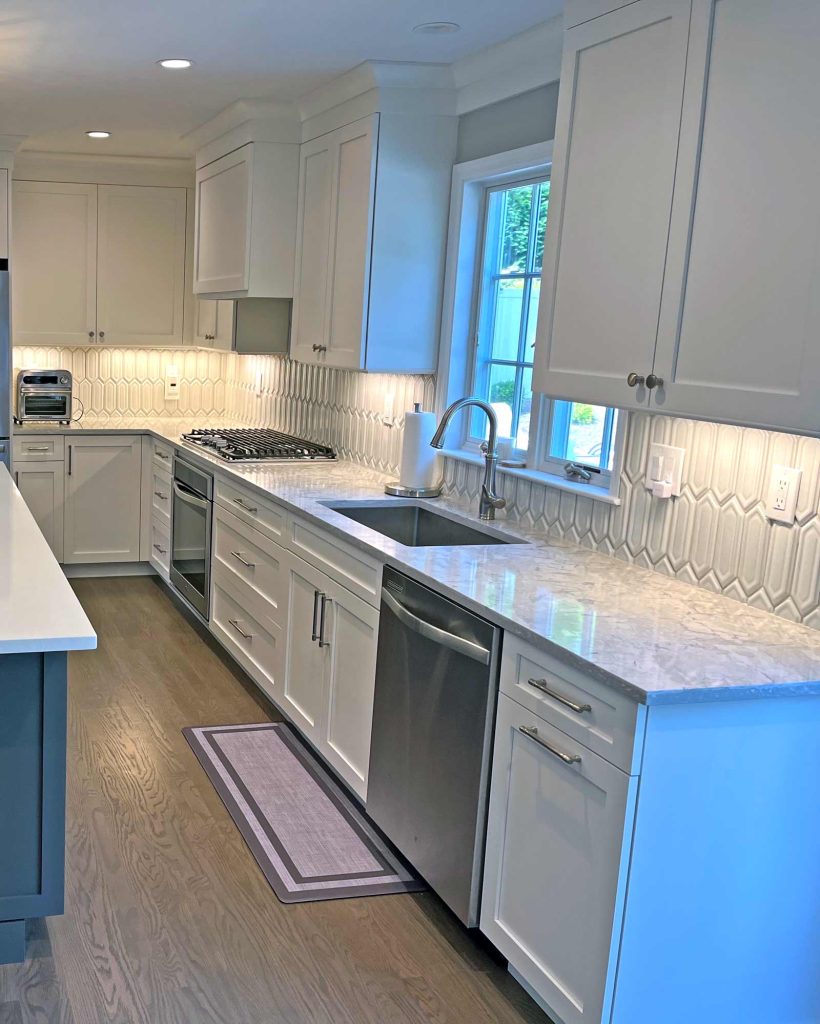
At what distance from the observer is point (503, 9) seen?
3033 mm

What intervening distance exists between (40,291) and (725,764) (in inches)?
208

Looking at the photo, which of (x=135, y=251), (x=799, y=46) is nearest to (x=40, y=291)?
(x=135, y=251)

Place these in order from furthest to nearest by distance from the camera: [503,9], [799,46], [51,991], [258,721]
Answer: [258,721] < [503,9] < [51,991] < [799,46]

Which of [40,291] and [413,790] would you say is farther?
[40,291]

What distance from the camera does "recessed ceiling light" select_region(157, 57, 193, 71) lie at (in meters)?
3.82

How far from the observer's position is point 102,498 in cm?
609

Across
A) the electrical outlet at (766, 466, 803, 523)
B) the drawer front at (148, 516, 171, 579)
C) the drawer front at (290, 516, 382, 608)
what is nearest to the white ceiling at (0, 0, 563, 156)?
the electrical outlet at (766, 466, 803, 523)

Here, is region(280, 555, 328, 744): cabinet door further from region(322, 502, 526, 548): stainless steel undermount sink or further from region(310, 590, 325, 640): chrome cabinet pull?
region(322, 502, 526, 548): stainless steel undermount sink

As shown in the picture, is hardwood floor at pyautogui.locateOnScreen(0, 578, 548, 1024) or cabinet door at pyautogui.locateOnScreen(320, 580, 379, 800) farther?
cabinet door at pyautogui.locateOnScreen(320, 580, 379, 800)

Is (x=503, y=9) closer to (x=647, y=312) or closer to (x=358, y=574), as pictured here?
(x=647, y=312)

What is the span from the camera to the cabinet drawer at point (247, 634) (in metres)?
3.98

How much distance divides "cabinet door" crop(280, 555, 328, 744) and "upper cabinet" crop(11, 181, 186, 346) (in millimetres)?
3164

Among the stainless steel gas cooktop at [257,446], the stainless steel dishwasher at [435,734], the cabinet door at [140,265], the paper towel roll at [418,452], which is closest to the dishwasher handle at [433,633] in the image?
the stainless steel dishwasher at [435,734]

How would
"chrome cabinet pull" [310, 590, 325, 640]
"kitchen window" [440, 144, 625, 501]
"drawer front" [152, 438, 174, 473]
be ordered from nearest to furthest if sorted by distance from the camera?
"kitchen window" [440, 144, 625, 501]
"chrome cabinet pull" [310, 590, 325, 640]
"drawer front" [152, 438, 174, 473]
